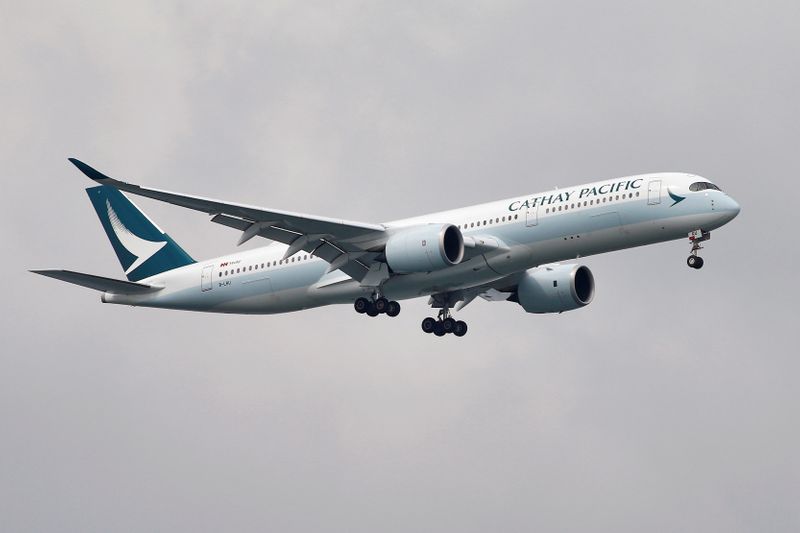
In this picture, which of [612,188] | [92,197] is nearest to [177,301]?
[92,197]

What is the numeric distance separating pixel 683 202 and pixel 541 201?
5.37 m

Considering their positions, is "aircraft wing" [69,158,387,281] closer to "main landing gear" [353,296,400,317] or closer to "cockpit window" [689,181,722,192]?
"main landing gear" [353,296,400,317]

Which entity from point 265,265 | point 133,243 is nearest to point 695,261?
point 265,265

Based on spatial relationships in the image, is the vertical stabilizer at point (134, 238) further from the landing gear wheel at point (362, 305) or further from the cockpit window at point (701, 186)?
the cockpit window at point (701, 186)

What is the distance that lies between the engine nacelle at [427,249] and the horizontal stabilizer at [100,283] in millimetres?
12973

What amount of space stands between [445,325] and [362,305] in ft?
18.8

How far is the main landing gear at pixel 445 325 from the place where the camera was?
232 ft

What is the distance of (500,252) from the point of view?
206ft

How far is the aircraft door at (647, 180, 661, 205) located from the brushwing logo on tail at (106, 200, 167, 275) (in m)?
23.2

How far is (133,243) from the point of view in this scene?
7494cm

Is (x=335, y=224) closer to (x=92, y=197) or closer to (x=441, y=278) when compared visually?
(x=441, y=278)

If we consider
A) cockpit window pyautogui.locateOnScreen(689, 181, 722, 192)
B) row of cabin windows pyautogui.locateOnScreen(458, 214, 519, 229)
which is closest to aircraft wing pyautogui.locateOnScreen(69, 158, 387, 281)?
row of cabin windows pyautogui.locateOnScreen(458, 214, 519, 229)

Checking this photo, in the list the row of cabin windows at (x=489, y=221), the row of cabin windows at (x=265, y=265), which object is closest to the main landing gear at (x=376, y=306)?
the row of cabin windows at (x=265, y=265)

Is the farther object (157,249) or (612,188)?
(157,249)
